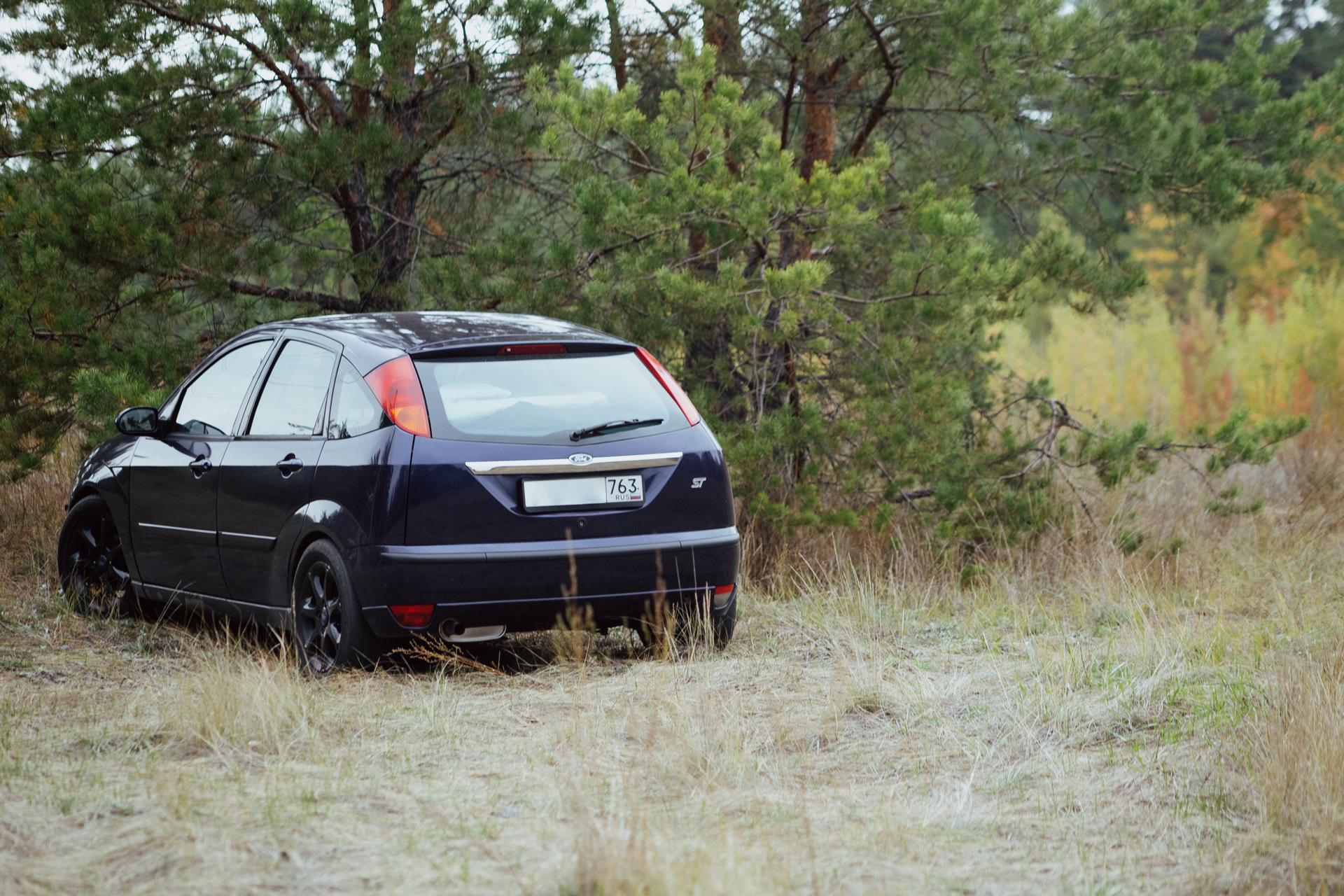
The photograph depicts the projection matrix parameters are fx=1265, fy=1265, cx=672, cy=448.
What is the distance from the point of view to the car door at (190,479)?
19.0ft

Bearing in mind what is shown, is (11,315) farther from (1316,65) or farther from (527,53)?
(1316,65)

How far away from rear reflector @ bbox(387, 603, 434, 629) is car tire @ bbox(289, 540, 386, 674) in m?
0.16

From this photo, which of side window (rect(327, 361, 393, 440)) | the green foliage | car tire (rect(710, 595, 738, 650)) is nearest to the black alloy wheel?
the green foliage

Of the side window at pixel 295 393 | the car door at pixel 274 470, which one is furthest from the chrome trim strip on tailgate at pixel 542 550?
the side window at pixel 295 393

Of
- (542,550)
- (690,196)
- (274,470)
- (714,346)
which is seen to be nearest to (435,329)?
(274,470)

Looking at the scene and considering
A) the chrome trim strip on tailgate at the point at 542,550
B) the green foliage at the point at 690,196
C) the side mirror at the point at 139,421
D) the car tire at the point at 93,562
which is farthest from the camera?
the green foliage at the point at 690,196

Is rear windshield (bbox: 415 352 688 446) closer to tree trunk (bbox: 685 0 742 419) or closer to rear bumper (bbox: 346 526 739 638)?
rear bumper (bbox: 346 526 739 638)

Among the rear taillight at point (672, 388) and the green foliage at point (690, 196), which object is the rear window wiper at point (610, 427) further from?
the green foliage at point (690, 196)

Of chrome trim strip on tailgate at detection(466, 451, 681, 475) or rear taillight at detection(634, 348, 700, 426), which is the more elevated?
rear taillight at detection(634, 348, 700, 426)

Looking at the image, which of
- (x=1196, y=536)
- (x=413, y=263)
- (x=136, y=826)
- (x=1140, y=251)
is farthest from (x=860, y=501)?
(x=1140, y=251)

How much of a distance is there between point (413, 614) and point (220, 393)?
188 cm

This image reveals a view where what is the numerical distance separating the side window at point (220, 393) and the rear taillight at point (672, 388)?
1762 millimetres

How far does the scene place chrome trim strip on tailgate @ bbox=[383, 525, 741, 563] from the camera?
187 inches

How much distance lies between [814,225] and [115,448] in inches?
162
